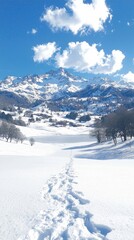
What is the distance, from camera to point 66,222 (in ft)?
38.2

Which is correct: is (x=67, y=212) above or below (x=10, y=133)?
below

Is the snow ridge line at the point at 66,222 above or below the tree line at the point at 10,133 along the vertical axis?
below

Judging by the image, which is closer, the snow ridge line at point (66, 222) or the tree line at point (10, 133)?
the snow ridge line at point (66, 222)

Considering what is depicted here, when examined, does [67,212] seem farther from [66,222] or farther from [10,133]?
[10,133]

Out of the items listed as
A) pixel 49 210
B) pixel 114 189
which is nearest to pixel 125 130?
pixel 114 189

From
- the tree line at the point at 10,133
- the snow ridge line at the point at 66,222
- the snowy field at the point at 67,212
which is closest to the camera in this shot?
the snow ridge line at the point at 66,222

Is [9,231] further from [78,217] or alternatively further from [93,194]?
[93,194]

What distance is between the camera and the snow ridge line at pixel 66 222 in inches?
399

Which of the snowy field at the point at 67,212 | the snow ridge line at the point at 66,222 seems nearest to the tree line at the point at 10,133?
the snowy field at the point at 67,212

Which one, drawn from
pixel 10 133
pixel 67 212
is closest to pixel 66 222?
pixel 67 212

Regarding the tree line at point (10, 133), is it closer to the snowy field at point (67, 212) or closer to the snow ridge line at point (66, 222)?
the snowy field at point (67, 212)

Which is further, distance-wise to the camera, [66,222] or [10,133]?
[10,133]

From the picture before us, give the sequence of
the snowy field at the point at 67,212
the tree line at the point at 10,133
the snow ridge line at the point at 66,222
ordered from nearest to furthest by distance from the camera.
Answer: the snow ridge line at the point at 66,222, the snowy field at the point at 67,212, the tree line at the point at 10,133

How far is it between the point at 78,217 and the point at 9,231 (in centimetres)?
314
